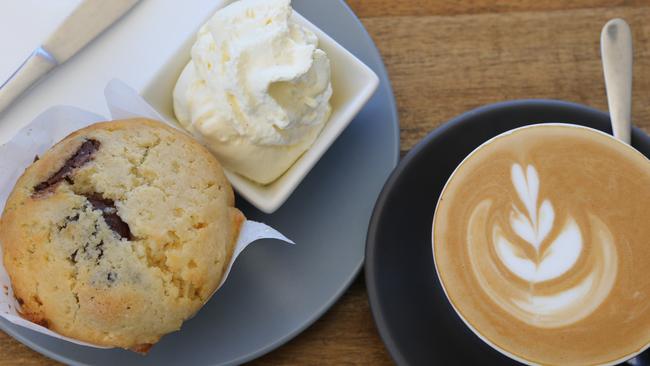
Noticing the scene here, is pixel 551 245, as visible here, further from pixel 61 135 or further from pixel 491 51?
pixel 61 135

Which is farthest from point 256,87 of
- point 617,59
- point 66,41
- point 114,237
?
point 617,59

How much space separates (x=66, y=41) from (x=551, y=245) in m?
0.92

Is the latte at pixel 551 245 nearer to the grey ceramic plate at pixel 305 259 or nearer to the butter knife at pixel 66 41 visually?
the grey ceramic plate at pixel 305 259

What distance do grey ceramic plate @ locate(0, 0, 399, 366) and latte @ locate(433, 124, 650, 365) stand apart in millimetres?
241

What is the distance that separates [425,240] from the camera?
1.17 meters

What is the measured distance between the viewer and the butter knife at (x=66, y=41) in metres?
1.22

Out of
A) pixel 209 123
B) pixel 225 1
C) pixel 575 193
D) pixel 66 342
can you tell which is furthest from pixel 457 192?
pixel 66 342

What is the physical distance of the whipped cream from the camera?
1087 millimetres

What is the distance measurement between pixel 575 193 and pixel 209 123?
594mm

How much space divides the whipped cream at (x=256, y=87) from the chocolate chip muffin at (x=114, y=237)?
0.31 feet

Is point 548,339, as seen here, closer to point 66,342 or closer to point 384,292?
point 384,292

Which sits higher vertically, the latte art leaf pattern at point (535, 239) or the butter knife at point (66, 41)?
the butter knife at point (66, 41)

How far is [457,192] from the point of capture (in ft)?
3.40

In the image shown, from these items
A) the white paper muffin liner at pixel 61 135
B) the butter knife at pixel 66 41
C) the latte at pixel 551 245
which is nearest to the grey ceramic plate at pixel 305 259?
the white paper muffin liner at pixel 61 135
